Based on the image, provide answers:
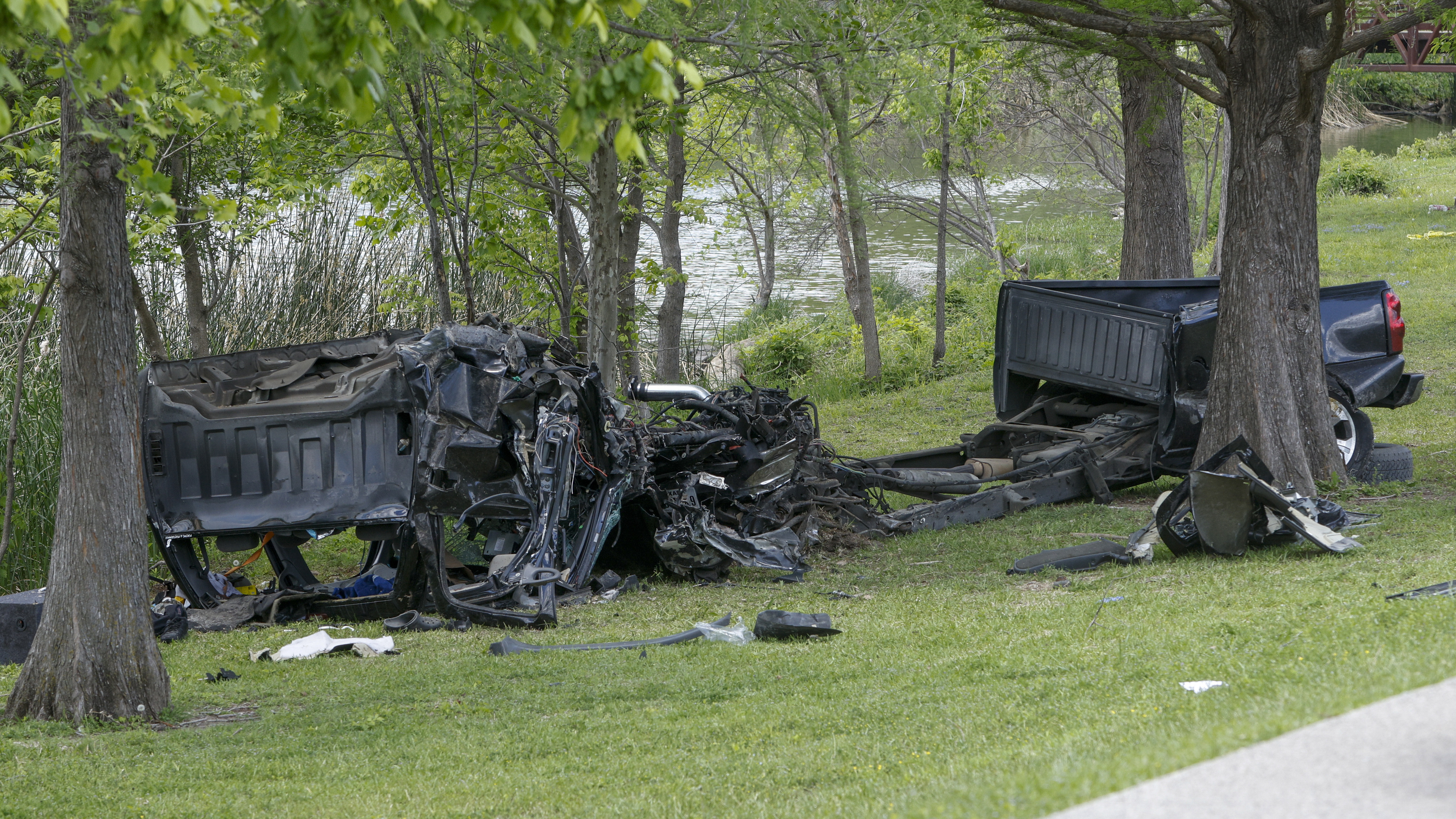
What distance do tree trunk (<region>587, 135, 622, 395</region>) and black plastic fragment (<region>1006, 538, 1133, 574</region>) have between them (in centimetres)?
490

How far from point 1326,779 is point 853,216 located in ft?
45.7

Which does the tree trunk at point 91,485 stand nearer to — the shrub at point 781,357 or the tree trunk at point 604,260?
the tree trunk at point 604,260

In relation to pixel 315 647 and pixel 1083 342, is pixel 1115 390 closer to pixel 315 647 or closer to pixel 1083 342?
pixel 1083 342

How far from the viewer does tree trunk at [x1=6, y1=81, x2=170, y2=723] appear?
5664 mm

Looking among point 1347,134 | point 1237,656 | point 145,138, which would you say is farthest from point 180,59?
point 1347,134

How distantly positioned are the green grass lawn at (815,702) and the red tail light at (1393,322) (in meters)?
2.36

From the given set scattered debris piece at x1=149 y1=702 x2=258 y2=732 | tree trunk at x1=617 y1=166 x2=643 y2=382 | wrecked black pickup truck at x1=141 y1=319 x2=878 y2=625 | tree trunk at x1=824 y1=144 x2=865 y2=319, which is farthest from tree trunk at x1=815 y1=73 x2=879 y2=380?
scattered debris piece at x1=149 y1=702 x2=258 y2=732

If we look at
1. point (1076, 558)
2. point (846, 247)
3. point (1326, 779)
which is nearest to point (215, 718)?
point (1326, 779)

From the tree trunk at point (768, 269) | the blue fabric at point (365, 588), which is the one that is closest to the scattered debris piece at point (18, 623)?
the blue fabric at point (365, 588)

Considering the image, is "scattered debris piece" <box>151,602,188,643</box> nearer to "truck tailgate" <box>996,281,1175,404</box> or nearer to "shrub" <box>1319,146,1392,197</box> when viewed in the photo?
"truck tailgate" <box>996,281,1175,404</box>

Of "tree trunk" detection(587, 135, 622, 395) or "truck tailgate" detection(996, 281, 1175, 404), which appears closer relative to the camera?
"truck tailgate" detection(996, 281, 1175, 404)

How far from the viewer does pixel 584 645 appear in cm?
693

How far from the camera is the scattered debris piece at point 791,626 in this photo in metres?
6.85

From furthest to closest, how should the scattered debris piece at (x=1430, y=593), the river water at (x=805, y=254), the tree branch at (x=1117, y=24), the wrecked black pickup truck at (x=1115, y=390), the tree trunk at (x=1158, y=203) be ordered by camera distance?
the river water at (x=805, y=254) → the tree trunk at (x=1158, y=203) → the wrecked black pickup truck at (x=1115, y=390) → the tree branch at (x=1117, y=24) → the scattered debris piece at (x=1430, y=593)
